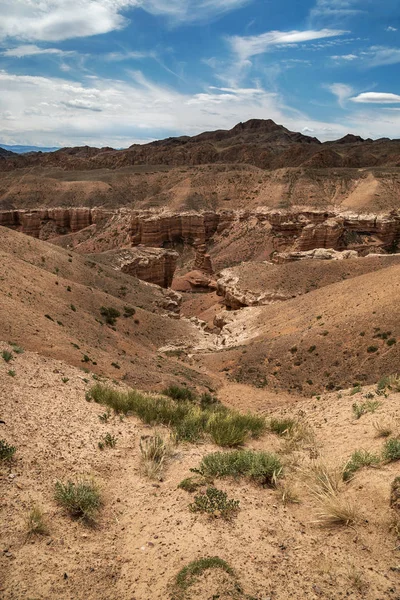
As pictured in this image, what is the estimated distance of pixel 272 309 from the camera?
110 feet

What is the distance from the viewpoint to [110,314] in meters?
28.0

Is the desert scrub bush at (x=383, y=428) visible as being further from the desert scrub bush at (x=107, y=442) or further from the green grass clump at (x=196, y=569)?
the desert scrub bush at (x=107, y=442)

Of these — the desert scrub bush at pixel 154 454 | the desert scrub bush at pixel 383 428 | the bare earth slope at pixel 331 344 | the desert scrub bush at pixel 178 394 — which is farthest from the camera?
the bare earth slope at pixel 331 344

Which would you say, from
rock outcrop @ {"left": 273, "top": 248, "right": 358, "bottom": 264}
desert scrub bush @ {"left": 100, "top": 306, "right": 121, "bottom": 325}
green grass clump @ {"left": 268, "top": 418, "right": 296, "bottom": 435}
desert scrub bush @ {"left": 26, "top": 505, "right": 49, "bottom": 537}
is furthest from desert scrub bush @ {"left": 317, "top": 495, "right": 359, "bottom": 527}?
rock outcrop @ {"left": 273, "top": 248, "right": 358, "bottom": 264}

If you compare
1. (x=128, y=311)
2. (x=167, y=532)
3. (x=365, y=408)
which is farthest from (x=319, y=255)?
(x=167, y=532)

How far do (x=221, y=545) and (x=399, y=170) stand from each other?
8545 centimetres

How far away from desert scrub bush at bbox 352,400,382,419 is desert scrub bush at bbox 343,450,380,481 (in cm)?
276

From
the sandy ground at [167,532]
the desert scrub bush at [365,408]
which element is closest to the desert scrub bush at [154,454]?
the sandy ground at [167,532]

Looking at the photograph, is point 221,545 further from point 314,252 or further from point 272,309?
point 314,252

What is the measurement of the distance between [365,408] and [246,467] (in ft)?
13.3

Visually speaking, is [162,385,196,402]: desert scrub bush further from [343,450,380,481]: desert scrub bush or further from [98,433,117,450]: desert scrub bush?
[343,450,380,481]: desert scrub bush

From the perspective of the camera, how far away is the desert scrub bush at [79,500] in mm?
6007

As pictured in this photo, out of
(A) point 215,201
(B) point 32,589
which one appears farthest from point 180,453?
(A) point 215,201

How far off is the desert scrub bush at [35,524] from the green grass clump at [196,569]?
1.91 m
